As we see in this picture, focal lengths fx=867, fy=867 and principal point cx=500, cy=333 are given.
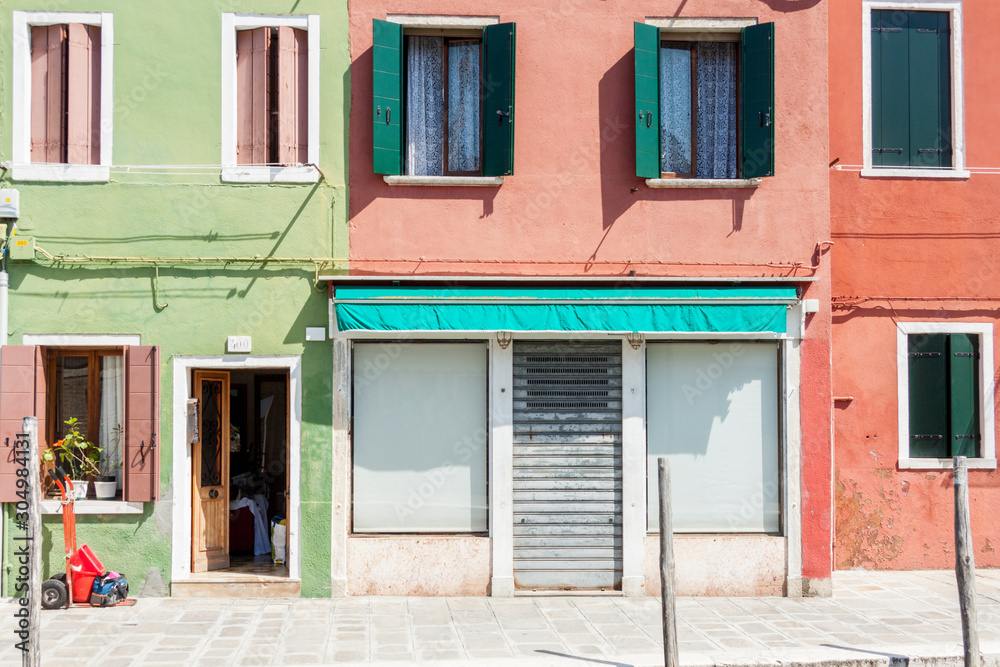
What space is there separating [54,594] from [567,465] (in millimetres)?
5673

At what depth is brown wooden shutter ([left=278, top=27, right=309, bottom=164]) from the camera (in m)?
9.95

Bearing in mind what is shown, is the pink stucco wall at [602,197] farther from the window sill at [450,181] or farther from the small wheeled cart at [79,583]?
the small wheeled cart at [79,583]

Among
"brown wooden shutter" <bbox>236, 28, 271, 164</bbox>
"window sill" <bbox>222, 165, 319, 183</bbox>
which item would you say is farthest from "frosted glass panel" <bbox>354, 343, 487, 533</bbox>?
"brown wooden shutter" <bbox>236, 28, 271, 164</bbox>

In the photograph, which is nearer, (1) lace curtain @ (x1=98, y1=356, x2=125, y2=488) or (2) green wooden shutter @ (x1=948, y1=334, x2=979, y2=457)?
(1) lace curtain @ (x1=98, y1=356, x2=125, y2=488)

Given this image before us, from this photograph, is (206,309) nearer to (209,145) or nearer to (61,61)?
(209,145)

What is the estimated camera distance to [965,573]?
299 inches

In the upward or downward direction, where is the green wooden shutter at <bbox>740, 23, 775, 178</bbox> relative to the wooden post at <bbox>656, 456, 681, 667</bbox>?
upward

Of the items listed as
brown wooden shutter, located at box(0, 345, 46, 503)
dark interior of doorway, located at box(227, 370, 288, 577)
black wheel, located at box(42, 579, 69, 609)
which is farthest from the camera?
dark interior of doorway, located at box(227, 370, 288, 577)

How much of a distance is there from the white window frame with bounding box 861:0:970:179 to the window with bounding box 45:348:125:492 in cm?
964

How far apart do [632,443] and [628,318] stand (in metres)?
1.48

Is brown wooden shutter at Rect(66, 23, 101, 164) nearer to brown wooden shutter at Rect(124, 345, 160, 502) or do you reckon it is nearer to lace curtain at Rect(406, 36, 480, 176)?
brown wooden shutter at Rect(124, 345, 160, 502)

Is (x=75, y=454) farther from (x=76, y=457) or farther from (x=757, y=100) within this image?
(x=757, y=100)

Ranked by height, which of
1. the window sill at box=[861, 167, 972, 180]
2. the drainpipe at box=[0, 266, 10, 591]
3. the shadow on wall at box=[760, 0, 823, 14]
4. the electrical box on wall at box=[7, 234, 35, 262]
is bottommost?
the drainpipe at box=[0, 266, 10, 591]

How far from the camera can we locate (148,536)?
9.68m
